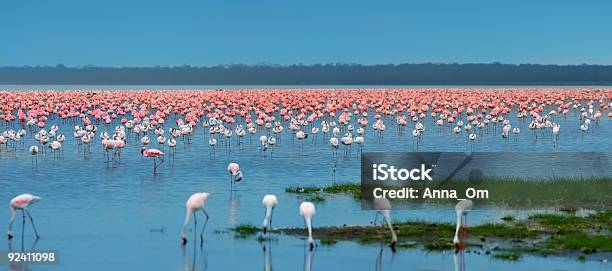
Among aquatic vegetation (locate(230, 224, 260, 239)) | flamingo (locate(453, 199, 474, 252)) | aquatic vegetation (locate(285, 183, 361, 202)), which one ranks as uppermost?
flamingo (locate(453, 199, 474, 252))

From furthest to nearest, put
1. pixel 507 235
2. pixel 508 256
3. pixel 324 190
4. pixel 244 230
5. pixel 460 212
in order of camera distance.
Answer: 1. pixel 324 190
2. pixel 244 230
3. pixel 507 235
4. pixel 460 212
5. pixel 508 256

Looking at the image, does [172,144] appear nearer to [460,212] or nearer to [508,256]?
[460,212]

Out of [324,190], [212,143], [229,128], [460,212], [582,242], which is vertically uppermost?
[460,212]

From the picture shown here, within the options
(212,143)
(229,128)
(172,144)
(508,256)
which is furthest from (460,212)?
(229,128)

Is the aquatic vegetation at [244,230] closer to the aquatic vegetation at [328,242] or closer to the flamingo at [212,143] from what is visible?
the aquatic vegetation at [328,242]

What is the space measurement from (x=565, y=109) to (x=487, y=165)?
2988cm

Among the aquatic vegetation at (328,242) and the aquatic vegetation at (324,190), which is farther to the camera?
the aquatic vegetation at (324,190)

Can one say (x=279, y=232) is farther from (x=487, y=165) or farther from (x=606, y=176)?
(x=487, y=165)

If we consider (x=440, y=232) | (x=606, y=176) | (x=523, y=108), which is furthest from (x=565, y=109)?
(x=440, y=232)

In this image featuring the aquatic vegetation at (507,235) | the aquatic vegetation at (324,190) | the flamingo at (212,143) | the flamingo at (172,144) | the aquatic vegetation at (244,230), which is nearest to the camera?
the aquatic vegetation at (507,235)

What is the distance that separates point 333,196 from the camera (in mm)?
26828

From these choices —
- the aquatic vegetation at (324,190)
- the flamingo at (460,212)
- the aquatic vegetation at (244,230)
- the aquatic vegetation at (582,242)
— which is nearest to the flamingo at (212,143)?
the aquatic vegetation at (324,190)

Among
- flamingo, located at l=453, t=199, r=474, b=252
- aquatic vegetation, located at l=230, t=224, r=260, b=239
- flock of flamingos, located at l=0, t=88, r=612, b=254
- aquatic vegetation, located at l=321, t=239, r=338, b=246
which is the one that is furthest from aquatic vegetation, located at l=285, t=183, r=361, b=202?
flamingo, located at l=453, t=199, r=474, b=252

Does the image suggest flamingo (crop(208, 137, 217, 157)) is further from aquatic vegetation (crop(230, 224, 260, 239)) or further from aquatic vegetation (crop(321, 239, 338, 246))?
aquatic vegetation (crop(321, 239, 338, 246))
